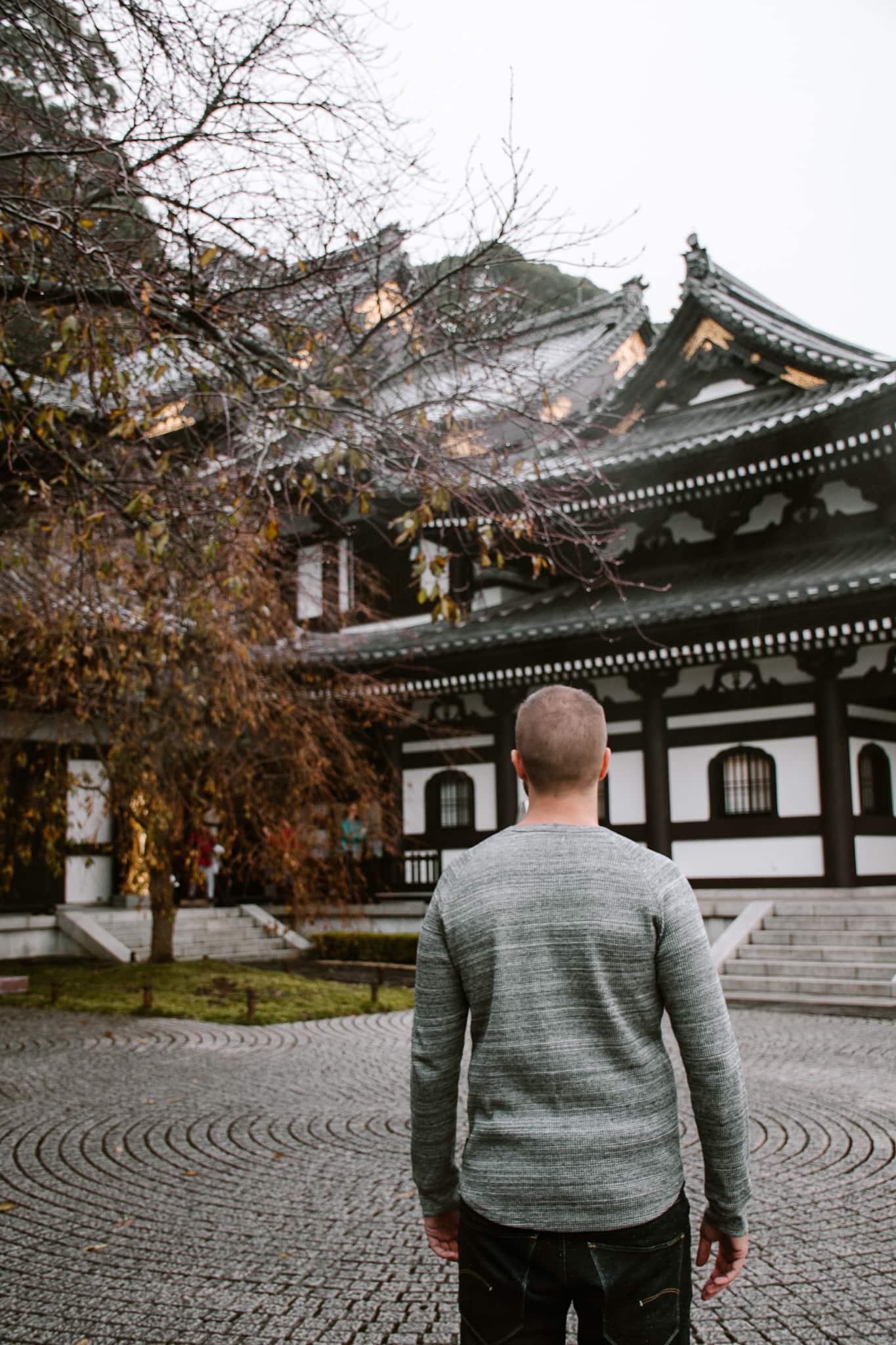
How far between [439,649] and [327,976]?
523cm

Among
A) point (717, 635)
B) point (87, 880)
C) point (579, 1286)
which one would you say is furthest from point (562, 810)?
point (87, 880)

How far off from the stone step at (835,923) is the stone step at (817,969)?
949mm

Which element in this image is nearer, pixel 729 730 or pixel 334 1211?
pixel 334 1211

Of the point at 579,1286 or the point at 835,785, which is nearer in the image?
the point at 579,1286

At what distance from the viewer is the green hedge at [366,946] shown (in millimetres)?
17734

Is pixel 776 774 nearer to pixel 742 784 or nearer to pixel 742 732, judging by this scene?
pixel 742 784

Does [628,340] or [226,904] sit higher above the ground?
[628,340]

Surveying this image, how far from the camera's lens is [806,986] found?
1278 cm

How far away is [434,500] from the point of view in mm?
5789

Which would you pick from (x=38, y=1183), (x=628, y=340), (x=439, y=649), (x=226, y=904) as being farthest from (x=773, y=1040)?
(x=628, y=340)

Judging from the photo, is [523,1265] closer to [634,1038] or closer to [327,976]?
[634,1038]

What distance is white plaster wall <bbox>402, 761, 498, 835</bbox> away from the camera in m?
18.9

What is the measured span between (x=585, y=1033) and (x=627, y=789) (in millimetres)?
15512

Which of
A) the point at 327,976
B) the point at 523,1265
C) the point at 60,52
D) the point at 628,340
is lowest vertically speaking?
the point at 327,976
